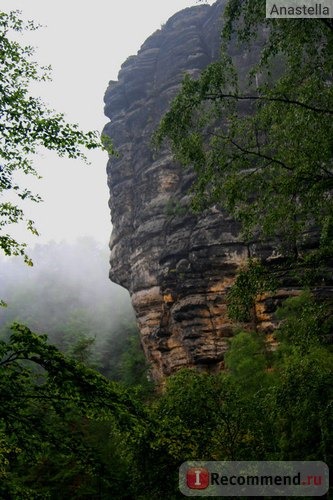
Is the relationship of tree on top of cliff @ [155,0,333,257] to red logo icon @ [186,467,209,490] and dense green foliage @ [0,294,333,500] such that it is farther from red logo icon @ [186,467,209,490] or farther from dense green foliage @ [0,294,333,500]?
red logo icon @ [186,467,209,490]

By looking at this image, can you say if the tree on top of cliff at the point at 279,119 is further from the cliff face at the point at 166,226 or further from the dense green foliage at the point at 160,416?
the cliff face at the point at 166,226

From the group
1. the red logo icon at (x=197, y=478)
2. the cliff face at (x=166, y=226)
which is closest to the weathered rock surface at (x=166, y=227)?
the cliff face at (x=166, y=226)

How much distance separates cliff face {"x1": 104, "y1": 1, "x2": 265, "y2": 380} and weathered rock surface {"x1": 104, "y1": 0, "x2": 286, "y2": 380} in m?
0.09

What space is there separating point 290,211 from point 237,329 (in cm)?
2269

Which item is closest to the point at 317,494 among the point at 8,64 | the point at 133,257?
the point at 8,64

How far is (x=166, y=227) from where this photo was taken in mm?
41438

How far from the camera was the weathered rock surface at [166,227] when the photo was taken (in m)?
34.9

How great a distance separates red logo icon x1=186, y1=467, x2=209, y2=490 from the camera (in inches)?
571

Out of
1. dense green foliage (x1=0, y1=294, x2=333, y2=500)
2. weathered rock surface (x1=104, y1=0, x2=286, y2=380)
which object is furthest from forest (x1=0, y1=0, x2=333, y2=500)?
weathered rock surface (x1=104, y1=0, x2=286, y2=380)

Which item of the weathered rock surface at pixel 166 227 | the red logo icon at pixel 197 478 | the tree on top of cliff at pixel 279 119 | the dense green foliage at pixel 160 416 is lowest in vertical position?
the red logo icon at pixel 197 478

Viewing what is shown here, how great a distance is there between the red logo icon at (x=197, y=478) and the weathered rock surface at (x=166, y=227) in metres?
18.2

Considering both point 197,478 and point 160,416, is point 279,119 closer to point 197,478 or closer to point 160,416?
point 160,416

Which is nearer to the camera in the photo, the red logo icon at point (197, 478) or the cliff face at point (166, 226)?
the red logo icon at point (197, 478)

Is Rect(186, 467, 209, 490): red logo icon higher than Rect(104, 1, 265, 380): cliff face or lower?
lower
